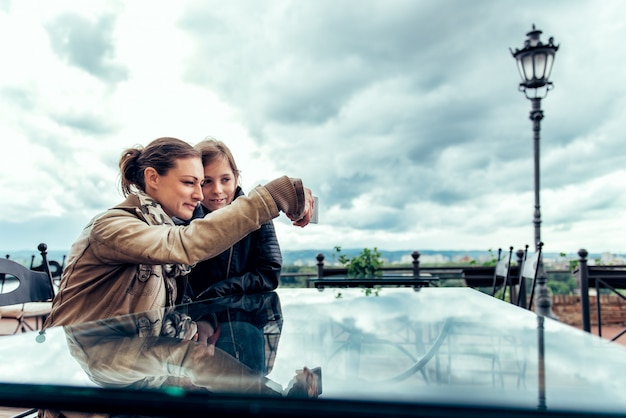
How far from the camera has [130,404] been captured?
1.41 ft

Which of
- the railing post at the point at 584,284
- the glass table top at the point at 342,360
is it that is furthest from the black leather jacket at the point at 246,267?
the railing post at the point at 584,284

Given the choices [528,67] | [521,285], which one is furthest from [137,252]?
[528,67]

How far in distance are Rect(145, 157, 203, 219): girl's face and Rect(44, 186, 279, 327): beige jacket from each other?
0.08m

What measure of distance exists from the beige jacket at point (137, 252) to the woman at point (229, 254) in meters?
0.55

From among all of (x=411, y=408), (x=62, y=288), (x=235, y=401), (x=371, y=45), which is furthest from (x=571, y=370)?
(x=371, y=45)

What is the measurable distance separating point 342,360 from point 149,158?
1.10 meters

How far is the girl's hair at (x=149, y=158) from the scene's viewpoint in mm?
1469

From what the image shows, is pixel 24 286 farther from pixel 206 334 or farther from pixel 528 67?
pixel 528 67

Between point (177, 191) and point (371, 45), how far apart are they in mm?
6528

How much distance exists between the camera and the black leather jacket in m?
2.01

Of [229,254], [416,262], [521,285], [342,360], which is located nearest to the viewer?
[342,360]

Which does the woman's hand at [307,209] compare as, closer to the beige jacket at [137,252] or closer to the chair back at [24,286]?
the beige jacket at [137,252]

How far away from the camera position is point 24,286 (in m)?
1.69

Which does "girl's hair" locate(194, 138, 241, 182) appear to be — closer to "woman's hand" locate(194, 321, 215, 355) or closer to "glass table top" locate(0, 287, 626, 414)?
"glass table top" locate(0, 287, 626, 414)
